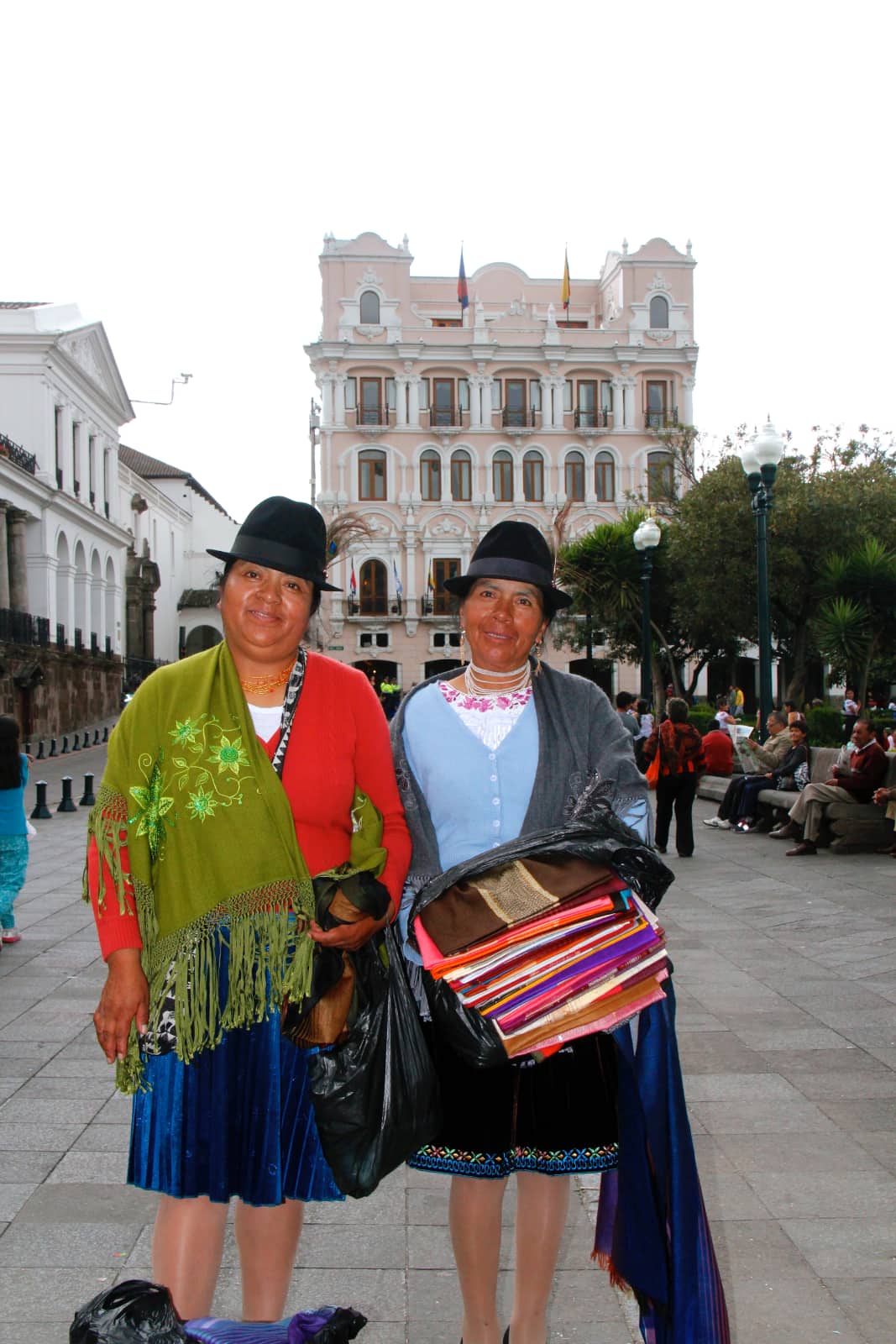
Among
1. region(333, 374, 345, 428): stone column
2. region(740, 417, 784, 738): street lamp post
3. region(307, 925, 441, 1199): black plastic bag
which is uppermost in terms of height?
region(333, 374, 345, 428): stone column

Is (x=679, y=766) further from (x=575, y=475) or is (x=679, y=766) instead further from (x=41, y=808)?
(x=575, y=475)

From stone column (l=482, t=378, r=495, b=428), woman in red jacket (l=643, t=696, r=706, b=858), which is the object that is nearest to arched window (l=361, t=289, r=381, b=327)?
stone column (l=482, t=378, r=495, b=428)

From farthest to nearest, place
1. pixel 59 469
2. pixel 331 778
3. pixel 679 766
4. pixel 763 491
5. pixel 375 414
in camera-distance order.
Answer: pixel 375 414 → pixel 59 469 → pixel 763 491 → pixel 679 766 → pixel 331 778

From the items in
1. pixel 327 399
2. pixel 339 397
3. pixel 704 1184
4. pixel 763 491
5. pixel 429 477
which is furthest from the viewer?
pixel 429 477

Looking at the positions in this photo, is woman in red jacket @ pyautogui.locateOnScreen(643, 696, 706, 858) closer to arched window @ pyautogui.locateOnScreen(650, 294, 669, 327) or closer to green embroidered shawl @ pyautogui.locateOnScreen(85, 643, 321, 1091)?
green embroidered shawl @ pyautogui.locateOnScreen(85, 643, 321, 1091)

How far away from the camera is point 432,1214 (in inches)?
148

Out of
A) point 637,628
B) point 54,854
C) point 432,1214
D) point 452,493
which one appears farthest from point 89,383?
point 432,1214

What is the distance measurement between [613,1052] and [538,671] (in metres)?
0.90

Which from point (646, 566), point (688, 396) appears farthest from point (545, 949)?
point (688, 396)

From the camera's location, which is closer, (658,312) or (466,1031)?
(466,1031)

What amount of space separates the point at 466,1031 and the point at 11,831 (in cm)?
624

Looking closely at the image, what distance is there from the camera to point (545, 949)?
254cm

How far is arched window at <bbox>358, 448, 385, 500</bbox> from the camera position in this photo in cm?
5188

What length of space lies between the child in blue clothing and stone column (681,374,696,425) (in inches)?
1896
